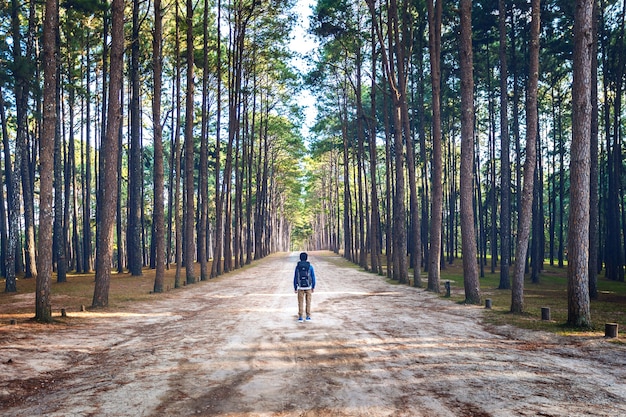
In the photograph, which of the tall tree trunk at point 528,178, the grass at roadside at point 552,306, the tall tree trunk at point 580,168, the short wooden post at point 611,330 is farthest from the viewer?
the tall tree trunk at point 528,178

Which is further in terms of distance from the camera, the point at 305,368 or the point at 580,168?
the point at 580,168

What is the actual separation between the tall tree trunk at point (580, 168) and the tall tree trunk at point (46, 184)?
44.1 ft

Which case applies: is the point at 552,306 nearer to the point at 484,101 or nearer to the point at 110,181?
the point at 110,181

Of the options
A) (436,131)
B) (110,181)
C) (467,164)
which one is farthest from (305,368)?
(436,131)

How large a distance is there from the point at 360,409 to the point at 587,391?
3204 mm

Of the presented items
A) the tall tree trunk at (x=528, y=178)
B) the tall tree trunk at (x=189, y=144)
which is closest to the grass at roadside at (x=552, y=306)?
the tall tree trunk at (x=528, y=178)

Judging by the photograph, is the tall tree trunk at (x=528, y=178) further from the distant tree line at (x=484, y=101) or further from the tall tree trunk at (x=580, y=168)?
the tall tree trunk at (x=580, y=168)

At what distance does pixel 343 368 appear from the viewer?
696 cm

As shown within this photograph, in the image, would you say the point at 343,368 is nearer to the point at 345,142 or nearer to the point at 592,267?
the point at 592,267

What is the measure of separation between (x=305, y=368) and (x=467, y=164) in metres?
11.1

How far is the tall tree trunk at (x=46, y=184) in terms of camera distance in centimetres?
1148

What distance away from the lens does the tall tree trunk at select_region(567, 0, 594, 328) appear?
10531 millimetres

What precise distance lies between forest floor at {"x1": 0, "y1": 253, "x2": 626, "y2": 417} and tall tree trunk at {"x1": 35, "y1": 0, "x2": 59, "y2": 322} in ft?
2.57

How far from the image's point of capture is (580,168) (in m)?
10.6
